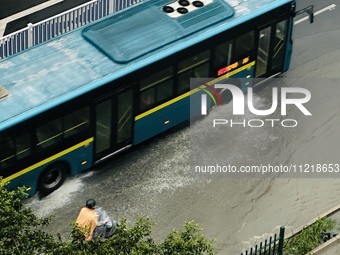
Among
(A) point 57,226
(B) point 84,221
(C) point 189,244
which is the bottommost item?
(A) point 57,226

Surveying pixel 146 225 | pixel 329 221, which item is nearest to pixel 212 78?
pixel 329 221

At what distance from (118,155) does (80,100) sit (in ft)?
9.16

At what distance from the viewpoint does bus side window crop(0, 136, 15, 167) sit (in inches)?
947

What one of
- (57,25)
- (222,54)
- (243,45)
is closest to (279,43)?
(243,45)

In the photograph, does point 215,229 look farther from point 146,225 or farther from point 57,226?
point 146,225

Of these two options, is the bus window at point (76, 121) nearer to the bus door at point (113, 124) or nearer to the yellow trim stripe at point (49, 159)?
the bus door at point (113, 124)

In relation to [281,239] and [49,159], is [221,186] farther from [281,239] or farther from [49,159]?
[49,159]

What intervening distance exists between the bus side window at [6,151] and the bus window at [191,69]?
16.1 feet

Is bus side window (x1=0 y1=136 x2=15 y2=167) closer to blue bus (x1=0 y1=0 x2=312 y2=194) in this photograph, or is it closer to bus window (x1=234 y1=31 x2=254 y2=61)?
blue bus (x1=0 y1=0 x2=312 y2=194)

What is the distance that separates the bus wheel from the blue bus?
3 centimetres

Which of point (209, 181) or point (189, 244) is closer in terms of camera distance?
point (189, 244)

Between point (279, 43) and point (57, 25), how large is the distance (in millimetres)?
6025

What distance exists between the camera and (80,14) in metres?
28.5

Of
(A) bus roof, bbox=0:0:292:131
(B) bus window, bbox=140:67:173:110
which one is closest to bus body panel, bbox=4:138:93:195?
(A) bus roof, bbox=0:0:292:131
